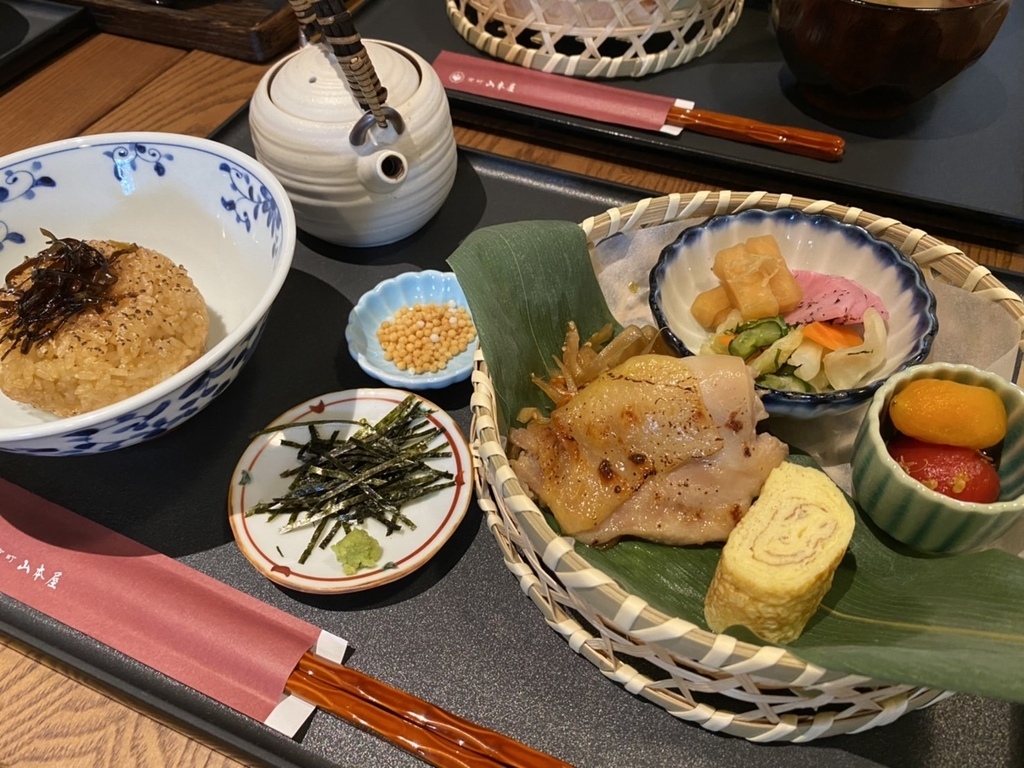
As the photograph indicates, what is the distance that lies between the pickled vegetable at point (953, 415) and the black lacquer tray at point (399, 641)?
38 cm

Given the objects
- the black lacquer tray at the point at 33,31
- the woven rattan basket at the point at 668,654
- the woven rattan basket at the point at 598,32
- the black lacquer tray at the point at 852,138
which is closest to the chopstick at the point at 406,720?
the woven rattan basket at the point at 668,654

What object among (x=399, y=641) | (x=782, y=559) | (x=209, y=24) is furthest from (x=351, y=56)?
(x=209, y=24)

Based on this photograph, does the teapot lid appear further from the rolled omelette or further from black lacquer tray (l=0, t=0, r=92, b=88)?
black lacquer tray (l=0, t=0, r=92, b=88)

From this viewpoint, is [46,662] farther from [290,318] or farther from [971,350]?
[971,350]

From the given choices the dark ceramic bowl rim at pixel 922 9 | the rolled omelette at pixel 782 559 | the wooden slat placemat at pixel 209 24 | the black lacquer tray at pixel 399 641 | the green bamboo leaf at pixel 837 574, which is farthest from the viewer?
the wooden slat placemat at pixel 209 24

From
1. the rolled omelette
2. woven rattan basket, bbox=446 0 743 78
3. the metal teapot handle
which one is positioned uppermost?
the metal teapot handle

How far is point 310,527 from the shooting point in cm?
117

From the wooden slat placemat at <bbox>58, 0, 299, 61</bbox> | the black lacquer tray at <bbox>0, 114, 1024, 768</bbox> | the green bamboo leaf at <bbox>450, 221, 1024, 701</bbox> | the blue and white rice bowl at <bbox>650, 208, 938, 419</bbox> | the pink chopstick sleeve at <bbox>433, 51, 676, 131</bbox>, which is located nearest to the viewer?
the green bamboo leaf at <bbox>450, 221, 1024, 701</bbox>

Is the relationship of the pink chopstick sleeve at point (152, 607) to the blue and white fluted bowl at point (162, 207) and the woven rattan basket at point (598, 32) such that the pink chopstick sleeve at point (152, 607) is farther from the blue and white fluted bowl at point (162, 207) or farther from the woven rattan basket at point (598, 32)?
the woven rattan basket at point (598, 32)

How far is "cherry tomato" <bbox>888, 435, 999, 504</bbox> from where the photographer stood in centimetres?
102

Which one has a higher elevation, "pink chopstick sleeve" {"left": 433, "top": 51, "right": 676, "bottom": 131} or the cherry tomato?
"pink chopstick sleeve" {"left": 433, "top": 51, "right": 676, "bottom": 131}

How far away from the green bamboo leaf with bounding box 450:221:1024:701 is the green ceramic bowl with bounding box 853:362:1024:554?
4 cm

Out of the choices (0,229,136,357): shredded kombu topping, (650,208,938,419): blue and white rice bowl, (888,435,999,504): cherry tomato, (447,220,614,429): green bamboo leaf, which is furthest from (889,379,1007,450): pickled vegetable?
(0,229,136,357): shredded kombu topping

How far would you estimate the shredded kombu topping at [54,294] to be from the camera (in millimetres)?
1193
